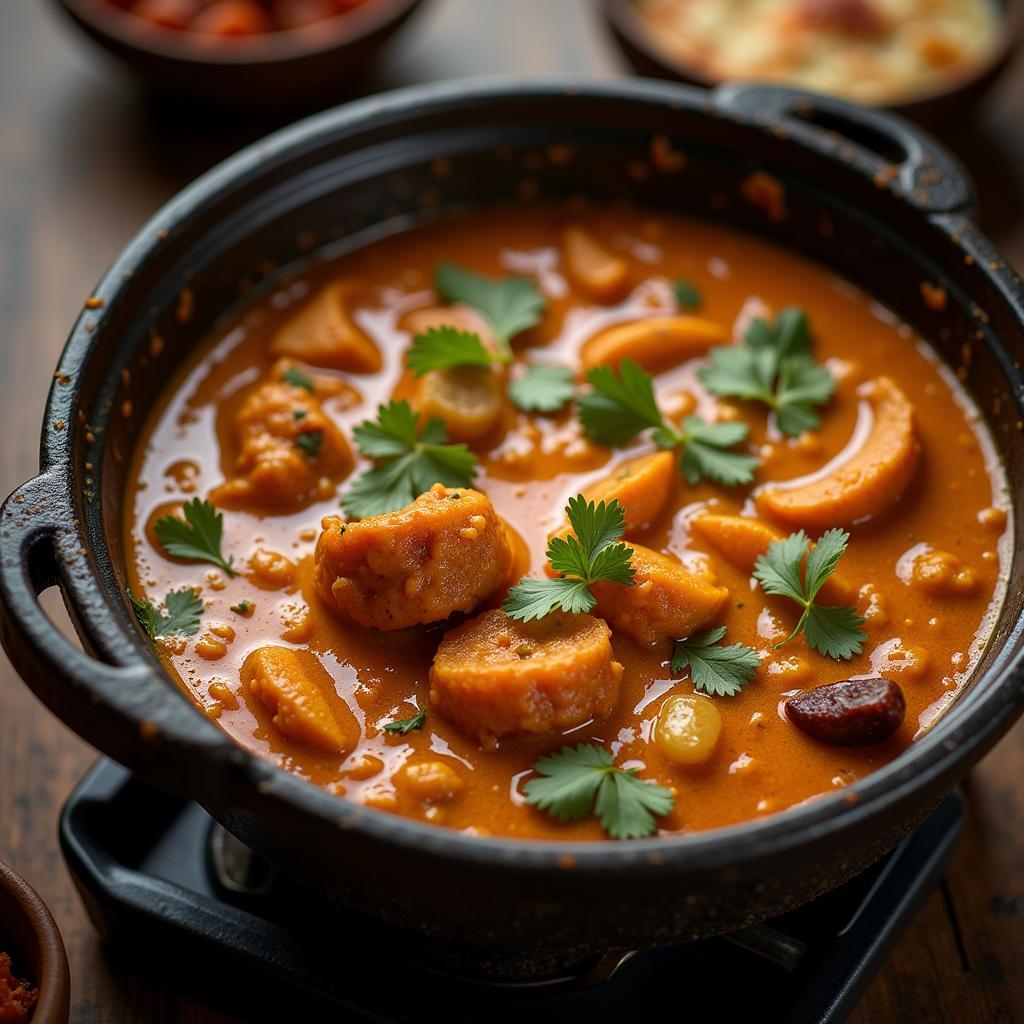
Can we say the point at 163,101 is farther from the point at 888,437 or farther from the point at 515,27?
the point at 888,437

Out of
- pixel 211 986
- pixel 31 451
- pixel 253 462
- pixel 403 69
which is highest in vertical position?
pixel 403 69

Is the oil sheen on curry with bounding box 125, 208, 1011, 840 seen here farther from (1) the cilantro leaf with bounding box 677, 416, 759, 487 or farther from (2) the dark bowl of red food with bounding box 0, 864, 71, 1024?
(2) the dark bowl of red food with bounding box 0, 864, 71, 1024

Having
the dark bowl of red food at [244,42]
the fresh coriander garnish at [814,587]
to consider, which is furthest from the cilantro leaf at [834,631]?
the dark bowl of red food at [244,42]

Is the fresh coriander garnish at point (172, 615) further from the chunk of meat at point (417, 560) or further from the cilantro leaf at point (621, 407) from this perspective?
the cilantro leaf at point (621, 407)

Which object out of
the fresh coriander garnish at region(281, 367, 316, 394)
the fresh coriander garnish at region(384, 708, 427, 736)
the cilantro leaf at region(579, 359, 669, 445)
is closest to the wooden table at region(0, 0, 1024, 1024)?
the fresh coriander garnish at region(384, 708, 427, 736)

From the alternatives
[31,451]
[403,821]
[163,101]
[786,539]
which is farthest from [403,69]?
[403,821]

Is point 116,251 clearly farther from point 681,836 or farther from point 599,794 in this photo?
point 681,836
